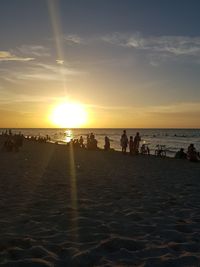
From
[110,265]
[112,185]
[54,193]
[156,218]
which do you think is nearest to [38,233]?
[110,265]

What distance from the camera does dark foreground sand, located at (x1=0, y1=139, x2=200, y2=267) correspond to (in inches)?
196

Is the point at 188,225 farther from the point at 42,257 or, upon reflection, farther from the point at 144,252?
the point at 42,257

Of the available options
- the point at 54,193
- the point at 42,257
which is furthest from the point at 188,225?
the point at 54,193

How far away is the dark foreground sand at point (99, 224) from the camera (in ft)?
16.3

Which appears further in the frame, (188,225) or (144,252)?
(188,225)

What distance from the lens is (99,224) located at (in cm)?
669

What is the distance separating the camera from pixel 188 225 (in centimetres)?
664

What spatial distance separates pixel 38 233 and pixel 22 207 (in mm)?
2090

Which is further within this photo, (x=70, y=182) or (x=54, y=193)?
(x=70, y=182)

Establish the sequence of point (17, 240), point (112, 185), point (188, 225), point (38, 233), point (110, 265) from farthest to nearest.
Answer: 1. point (112, 185)
2. point (188, 225)
3. point (38, 233)
4. point (17, 240)
5. point (110, 265)

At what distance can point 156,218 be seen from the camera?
23.6 feet

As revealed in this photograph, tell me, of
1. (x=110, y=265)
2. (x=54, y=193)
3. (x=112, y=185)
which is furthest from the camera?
(x=112, y=185)

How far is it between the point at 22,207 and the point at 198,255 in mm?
4332

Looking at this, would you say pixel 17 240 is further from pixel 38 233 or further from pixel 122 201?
pixel 122 201
